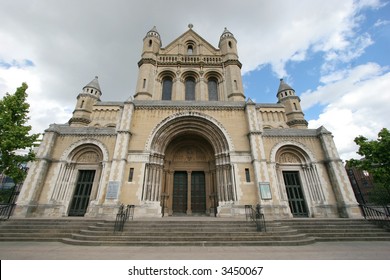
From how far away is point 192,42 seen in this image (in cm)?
Answer: 2355

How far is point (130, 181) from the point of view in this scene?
11.8 m

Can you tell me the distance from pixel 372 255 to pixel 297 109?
19.9 m

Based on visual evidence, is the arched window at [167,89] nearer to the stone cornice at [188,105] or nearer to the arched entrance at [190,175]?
the stone cornice at [188,105]

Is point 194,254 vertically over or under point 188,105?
under

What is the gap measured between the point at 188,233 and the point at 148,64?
743 inches

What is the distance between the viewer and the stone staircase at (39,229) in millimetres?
7602

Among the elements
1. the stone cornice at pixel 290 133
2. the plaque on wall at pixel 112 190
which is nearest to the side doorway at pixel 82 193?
the plaque on wall at pixel 112 190

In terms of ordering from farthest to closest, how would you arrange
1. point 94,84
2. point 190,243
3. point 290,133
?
point 94,84
point 290,133
point 190,243

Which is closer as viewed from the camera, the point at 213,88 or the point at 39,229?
the point at 39,229

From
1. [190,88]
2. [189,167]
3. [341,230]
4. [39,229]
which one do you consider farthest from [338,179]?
[39,229]

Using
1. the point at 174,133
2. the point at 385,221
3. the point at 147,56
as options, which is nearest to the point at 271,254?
the point at 385,221

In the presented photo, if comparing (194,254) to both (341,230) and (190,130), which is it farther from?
(190,130)
